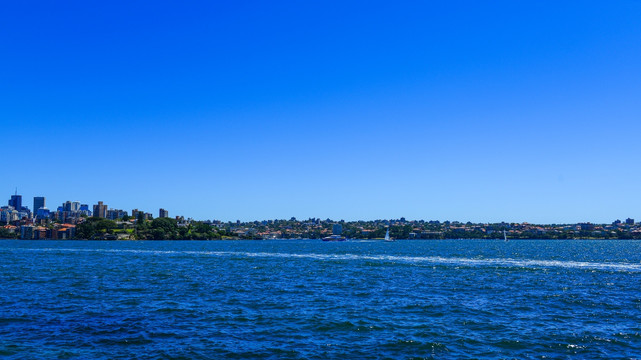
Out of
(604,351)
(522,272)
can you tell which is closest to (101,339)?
(604,351)

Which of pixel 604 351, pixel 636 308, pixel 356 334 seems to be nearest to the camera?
pixel 604 351

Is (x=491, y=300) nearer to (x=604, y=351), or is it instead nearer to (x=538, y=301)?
(x=538, y=301)

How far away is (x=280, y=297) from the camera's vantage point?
127 feet

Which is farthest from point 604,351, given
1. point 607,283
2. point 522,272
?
point 522,272

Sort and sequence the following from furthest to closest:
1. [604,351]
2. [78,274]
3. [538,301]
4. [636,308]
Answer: [78,274]
[538,301]
[636,308]
[604,351]

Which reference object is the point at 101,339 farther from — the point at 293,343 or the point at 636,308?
the point at 636,308

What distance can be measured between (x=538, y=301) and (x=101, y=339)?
1298 inches

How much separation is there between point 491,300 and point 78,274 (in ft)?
159

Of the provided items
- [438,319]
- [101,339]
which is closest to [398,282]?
[438,319]

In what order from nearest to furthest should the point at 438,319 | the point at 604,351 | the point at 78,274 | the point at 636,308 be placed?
1. the point at 604,351
2. the point at 438,319
3. the point at 636,308
4. the point at 78,274

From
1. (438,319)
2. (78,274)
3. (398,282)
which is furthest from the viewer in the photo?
(78,274)

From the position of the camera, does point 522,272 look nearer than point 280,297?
No

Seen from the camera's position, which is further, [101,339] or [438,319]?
[438,319]

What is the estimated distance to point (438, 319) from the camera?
97.8ft
